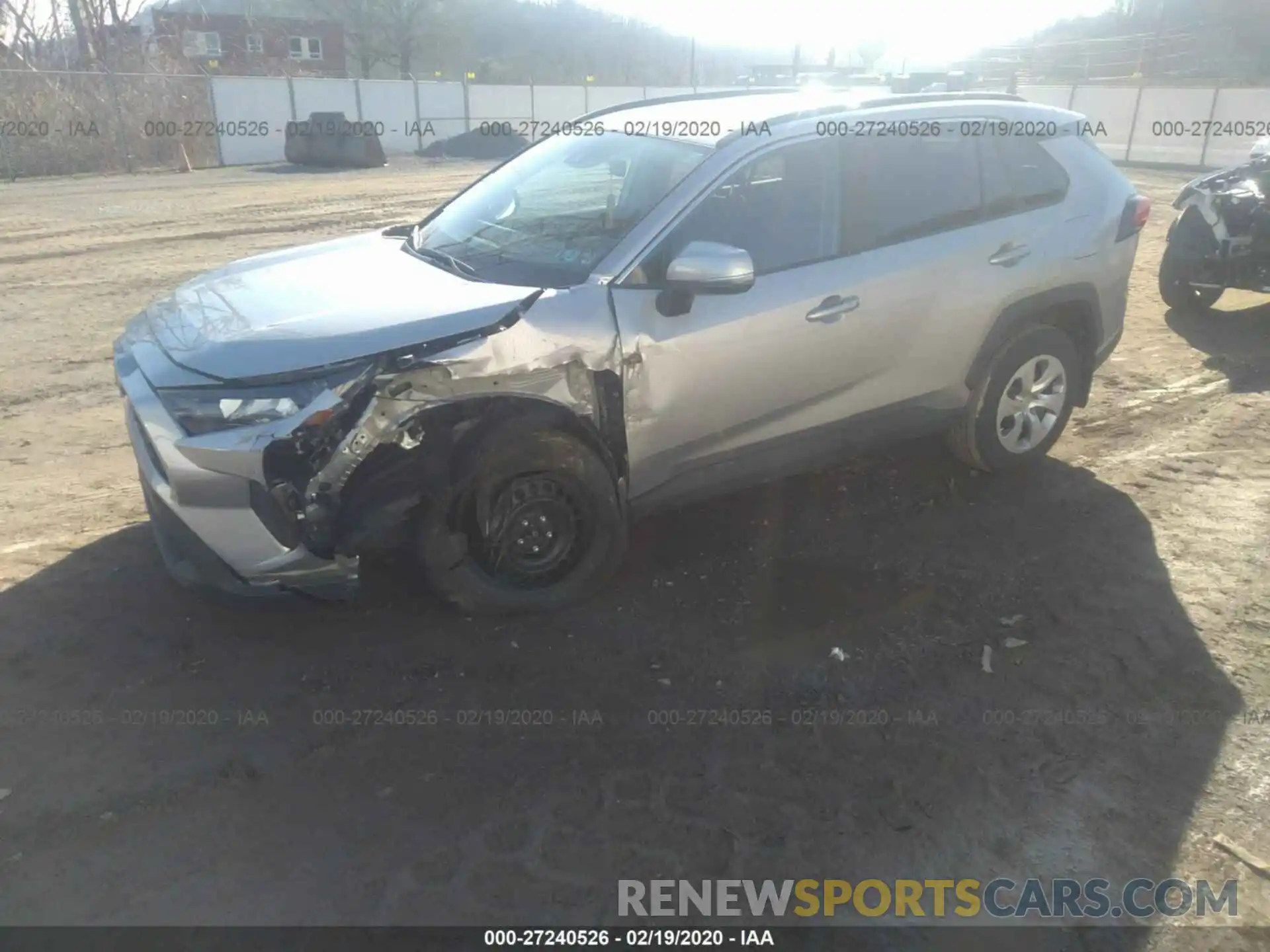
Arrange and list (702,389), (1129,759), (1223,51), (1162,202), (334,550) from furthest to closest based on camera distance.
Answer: (1223,51) < (1162,202) < (702,389) < (334,550) < (1129,759)

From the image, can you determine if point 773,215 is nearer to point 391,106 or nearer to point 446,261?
point 446,261

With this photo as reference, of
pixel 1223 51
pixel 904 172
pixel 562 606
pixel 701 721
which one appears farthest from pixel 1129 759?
pixel 1223 51

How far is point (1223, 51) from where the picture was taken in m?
43.1

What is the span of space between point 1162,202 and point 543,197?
15.7 metres

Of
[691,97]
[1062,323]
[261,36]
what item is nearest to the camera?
[691,97]

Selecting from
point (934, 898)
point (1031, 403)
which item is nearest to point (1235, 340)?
point (1031, 403)

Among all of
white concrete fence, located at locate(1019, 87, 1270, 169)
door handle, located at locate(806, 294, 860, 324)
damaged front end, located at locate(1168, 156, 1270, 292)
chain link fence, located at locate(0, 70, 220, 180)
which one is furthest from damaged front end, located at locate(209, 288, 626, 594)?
white concrete fence, located at locate(1019, 87, 1270, 169)

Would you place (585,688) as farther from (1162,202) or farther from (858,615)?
(1162,202)

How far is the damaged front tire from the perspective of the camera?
11.2 ft

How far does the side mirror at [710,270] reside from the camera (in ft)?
11.3

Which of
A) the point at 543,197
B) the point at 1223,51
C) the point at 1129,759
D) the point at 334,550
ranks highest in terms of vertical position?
the point at 1223,51

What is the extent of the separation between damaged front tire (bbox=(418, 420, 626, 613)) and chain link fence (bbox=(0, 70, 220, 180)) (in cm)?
2211

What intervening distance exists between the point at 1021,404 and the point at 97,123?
24.0m

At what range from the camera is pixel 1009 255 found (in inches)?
177
